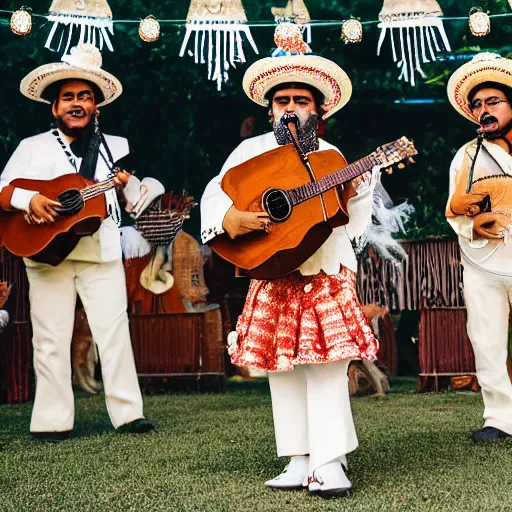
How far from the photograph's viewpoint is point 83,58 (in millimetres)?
6094

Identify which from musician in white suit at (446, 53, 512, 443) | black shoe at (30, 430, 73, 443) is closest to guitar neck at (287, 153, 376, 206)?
musician in white suit at (446, 53, 512, 443)

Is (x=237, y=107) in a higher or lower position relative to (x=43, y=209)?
higher

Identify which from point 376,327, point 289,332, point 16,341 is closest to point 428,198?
point 376,327

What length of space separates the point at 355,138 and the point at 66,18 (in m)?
3.31

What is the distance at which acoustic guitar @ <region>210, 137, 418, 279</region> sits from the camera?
167 inches

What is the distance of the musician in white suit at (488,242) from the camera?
18.0ft

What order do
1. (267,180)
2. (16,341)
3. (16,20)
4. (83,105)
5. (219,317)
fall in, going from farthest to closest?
(219,317)
(16,341)
(16,20)
(83,105)
(267,180)

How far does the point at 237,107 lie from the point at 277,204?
5.18 meters

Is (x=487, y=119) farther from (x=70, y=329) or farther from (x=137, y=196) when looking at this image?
(x=70, y=329)

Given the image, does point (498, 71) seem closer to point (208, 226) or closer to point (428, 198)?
point (208, 226)

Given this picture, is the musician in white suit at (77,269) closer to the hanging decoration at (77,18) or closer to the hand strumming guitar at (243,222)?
the hanging decoration at (77,18)

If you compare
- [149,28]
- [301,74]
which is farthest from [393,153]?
[149,28]

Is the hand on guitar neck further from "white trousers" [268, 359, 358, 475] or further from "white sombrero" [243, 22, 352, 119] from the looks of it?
"white trousers" [268, 359, 358, 475]

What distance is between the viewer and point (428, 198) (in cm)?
927
